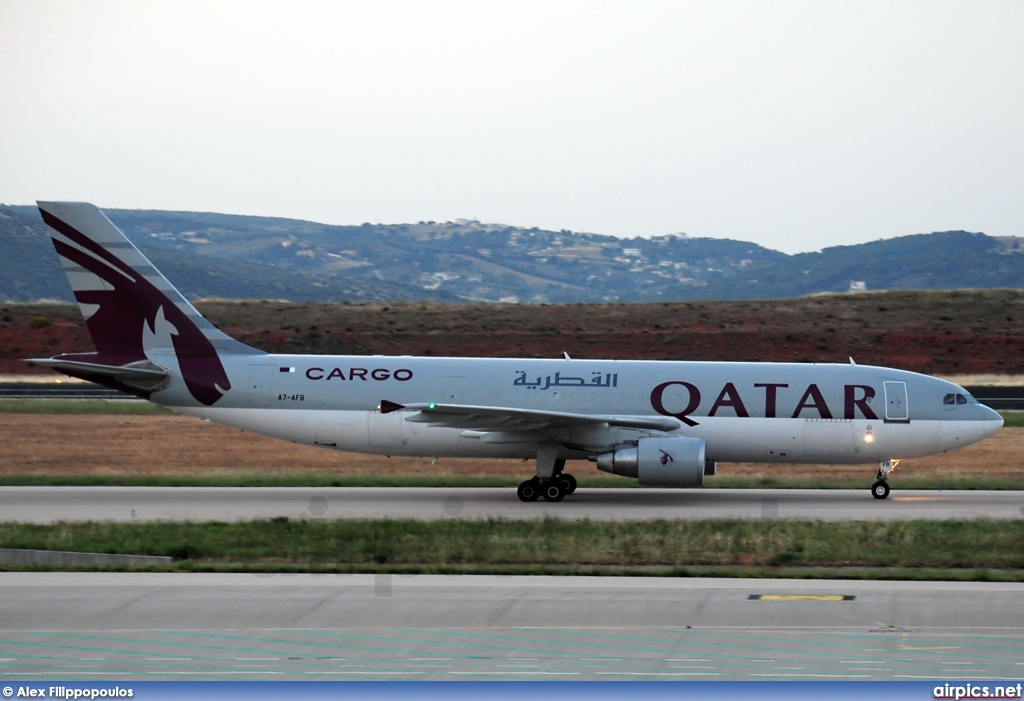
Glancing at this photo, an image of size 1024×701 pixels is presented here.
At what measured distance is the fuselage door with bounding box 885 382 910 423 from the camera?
26.5m

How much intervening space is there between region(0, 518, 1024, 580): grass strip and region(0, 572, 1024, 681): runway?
1115 mm

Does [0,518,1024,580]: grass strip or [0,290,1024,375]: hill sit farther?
[0,290,1024,375]: hill

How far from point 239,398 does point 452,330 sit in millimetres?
51342

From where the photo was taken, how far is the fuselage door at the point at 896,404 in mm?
26484

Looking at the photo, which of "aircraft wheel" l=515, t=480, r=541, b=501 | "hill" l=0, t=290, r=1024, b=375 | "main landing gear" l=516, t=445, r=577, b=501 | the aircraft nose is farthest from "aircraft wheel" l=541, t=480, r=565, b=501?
"hill" l=0, t=290, r=1024, b=375

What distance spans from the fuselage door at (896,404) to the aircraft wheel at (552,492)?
7487 millimetres

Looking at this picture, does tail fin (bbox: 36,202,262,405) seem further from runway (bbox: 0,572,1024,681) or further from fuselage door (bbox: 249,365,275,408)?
runway (bbox: 0,572,1024,681)

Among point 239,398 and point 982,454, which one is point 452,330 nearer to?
point 982,454

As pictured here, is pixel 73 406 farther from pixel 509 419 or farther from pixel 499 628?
pixel 499 628

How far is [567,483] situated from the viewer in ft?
86.8

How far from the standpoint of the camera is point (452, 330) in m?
78.3
